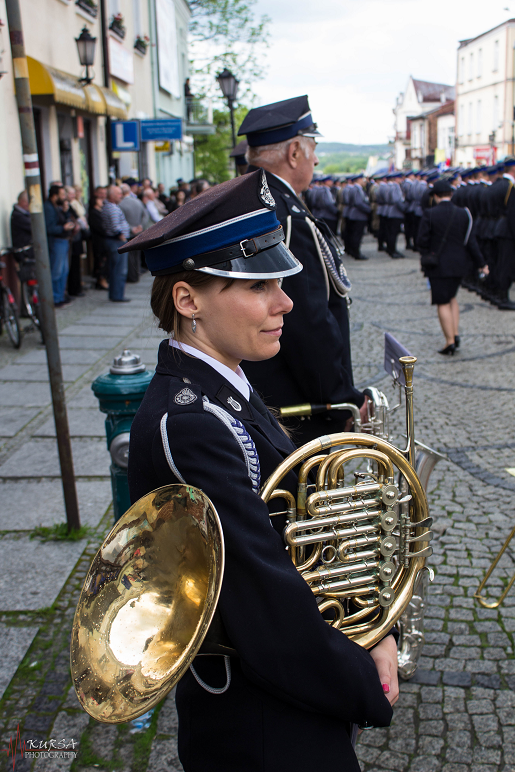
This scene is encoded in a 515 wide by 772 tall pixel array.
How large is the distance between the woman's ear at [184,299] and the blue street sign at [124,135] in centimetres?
1575

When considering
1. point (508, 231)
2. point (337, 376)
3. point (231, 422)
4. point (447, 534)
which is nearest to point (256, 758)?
point (231, 422)

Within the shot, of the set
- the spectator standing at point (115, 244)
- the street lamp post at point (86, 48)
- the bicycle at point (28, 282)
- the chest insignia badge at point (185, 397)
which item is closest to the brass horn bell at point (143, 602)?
the chest insignia badge at point (185, 397)

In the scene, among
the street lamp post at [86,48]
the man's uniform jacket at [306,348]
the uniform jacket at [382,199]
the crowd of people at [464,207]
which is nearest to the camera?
the man's uniform jacket at [306,348]

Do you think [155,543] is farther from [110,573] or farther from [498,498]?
[498,498]

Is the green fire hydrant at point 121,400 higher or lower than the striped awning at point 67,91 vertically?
lower

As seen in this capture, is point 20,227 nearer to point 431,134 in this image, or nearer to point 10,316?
point 10,316

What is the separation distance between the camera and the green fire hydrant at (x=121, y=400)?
10.6 feet

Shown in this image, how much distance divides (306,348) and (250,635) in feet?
4.99

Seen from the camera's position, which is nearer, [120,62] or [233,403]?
[233,403]

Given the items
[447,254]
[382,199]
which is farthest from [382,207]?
[447,254]

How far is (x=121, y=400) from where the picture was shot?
10.7 ft

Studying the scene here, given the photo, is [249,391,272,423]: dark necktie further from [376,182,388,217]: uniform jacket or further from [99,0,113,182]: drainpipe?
[376,182,388,217]: uniform jacket

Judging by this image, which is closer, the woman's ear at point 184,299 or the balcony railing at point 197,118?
the woman's ear at point 184,299

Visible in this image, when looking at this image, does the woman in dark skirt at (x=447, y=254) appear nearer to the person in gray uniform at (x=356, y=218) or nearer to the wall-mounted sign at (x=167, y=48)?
the person in gray uniform at (x=356, y=218)
